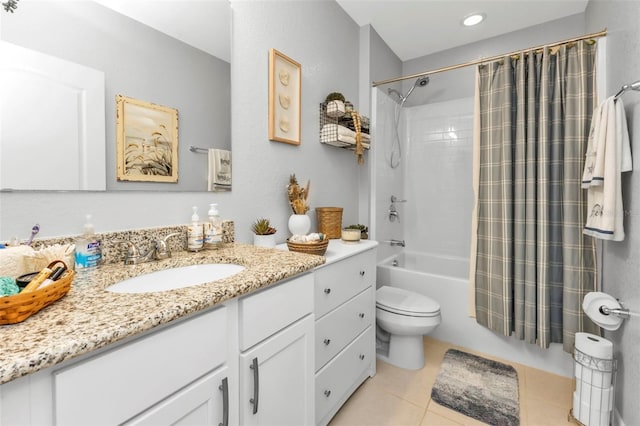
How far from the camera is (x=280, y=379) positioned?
0.99m

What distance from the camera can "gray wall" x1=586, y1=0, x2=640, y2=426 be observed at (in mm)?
1245

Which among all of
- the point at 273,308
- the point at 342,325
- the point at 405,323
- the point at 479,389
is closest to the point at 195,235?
the point at 273,308

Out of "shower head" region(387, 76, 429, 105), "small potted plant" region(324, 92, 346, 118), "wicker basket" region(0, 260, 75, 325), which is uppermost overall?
"shower head" region(387, 76, 429, 105)

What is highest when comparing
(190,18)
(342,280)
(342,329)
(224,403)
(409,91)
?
(409,91)

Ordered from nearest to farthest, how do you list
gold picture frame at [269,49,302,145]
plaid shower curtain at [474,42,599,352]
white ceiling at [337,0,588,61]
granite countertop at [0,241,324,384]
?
granite countertop at [0,241,324,384] < gold picture frame at [269,49,302,145] < plaid shower curtain at [474,42,599,352] < white ceiling at [337,0,588,61]

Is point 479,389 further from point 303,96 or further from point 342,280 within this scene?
point 303,96

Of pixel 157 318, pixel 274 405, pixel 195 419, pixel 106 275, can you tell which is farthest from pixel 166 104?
pixel 274 405

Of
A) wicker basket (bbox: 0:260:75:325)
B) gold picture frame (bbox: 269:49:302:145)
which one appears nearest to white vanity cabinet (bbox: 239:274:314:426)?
wicker basket (bbox: 0:260:75:325)

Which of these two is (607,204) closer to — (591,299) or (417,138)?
(591,299)

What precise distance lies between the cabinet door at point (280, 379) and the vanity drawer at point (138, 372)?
0.15 m

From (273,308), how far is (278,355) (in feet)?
0.57

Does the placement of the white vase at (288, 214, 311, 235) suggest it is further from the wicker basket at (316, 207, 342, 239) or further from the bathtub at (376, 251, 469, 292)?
the bathtub at (376, 251, 469, 292)

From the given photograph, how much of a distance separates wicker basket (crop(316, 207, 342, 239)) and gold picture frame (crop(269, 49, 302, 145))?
47cm

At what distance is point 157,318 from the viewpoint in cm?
60
